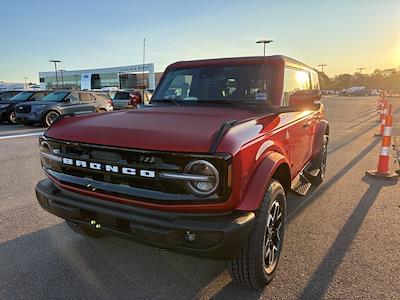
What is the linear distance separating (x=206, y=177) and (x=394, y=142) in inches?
403

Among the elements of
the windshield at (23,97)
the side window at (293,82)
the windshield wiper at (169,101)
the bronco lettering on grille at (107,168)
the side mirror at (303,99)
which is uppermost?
the side window at (293,82)

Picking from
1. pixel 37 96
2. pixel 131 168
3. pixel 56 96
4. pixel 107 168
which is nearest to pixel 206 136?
pixel 131 168

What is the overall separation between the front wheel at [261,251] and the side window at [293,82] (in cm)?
134

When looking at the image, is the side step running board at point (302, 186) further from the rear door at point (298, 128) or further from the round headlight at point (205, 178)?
the round headlight at point (205, 178)

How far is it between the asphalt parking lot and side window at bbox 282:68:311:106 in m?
1.52

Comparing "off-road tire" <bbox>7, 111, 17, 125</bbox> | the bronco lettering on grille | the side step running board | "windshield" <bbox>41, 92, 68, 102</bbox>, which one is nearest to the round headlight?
the bronco lettering on grille

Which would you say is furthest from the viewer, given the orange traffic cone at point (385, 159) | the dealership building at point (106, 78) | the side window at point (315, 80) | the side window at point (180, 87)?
the dealership building at point (106, 78)

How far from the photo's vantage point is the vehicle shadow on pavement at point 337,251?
2.90 meters

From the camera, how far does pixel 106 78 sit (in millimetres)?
62312

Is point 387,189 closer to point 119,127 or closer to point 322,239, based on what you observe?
point 322,239

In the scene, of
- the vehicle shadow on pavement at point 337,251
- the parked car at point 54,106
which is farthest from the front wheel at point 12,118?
the vehicle shadow on pavement at point 337,251

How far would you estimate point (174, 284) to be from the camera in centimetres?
296

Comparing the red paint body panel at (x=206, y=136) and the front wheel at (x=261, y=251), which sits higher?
the red paint body panel at (x=206, y=136)

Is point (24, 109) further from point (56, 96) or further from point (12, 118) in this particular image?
point (12, 118)
